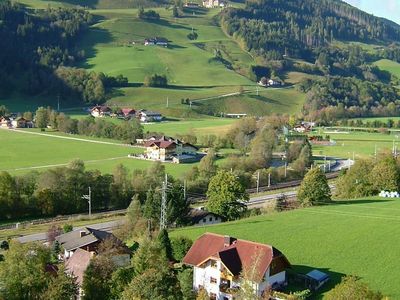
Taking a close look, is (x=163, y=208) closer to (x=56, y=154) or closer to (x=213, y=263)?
(x=213, y=263)

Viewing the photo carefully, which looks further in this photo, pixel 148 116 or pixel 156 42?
pixel 156 42

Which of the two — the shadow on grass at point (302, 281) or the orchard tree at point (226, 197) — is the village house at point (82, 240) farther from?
the orchard tree at point (226, 197)

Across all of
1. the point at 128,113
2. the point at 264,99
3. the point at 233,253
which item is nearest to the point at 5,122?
the point at 128,113

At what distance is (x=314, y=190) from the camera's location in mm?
38094

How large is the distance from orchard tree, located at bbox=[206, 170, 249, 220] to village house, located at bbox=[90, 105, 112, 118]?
61.2 metres

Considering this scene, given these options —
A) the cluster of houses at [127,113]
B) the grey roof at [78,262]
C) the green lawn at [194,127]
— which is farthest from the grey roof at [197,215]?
the cluster of houses at [127,113]

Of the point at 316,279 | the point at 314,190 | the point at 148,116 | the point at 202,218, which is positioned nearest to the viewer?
the point at 316,279

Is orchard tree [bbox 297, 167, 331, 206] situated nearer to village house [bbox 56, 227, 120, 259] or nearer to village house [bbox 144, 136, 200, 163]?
village house [bbox 56, 227, 120, 259]

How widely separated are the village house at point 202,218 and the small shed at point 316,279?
39.0 feet

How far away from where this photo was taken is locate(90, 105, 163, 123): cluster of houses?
9450 cm

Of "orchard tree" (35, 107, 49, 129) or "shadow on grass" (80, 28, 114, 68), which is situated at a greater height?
"shadow on grass" (80, 28, 114, 68)

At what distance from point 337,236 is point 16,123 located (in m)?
65.5

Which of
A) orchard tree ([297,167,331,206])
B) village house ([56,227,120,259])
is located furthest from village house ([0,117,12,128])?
village house ([56,227,120,259])

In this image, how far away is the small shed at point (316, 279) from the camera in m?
22.9
